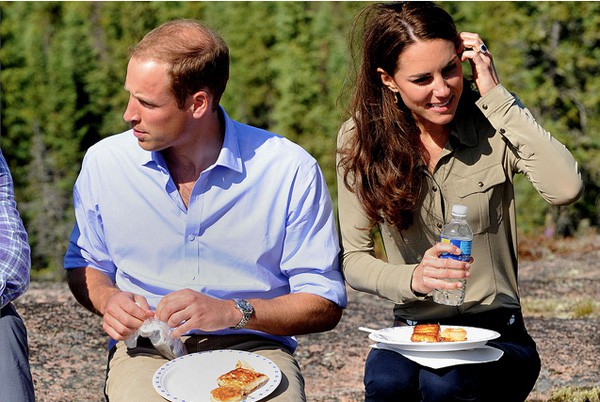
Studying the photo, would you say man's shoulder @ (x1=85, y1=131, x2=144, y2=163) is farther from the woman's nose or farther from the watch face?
the woman's nose

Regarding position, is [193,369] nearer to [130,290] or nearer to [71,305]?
[130,290]

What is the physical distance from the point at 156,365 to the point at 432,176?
1471 mm

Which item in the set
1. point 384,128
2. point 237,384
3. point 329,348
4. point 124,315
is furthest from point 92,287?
point 329,348

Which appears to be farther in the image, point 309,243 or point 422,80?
point 309,243

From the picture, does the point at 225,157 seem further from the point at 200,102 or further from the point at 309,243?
the point at 309,243

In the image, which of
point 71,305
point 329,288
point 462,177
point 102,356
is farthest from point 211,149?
point 71,305

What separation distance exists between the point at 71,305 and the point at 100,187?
4.05 m

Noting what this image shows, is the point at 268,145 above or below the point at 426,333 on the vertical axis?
above

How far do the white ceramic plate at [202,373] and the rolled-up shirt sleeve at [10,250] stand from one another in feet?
2.22

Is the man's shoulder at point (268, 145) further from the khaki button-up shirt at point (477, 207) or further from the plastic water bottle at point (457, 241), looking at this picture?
the plastic water bottle at point (457, 241)

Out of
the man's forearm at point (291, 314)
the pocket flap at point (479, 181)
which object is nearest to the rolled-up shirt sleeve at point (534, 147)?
the pocket flap at point (479, 181)

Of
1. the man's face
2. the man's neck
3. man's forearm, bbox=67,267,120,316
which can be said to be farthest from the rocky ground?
the man's face

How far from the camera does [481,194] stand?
409cm

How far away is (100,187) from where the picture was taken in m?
4.21
